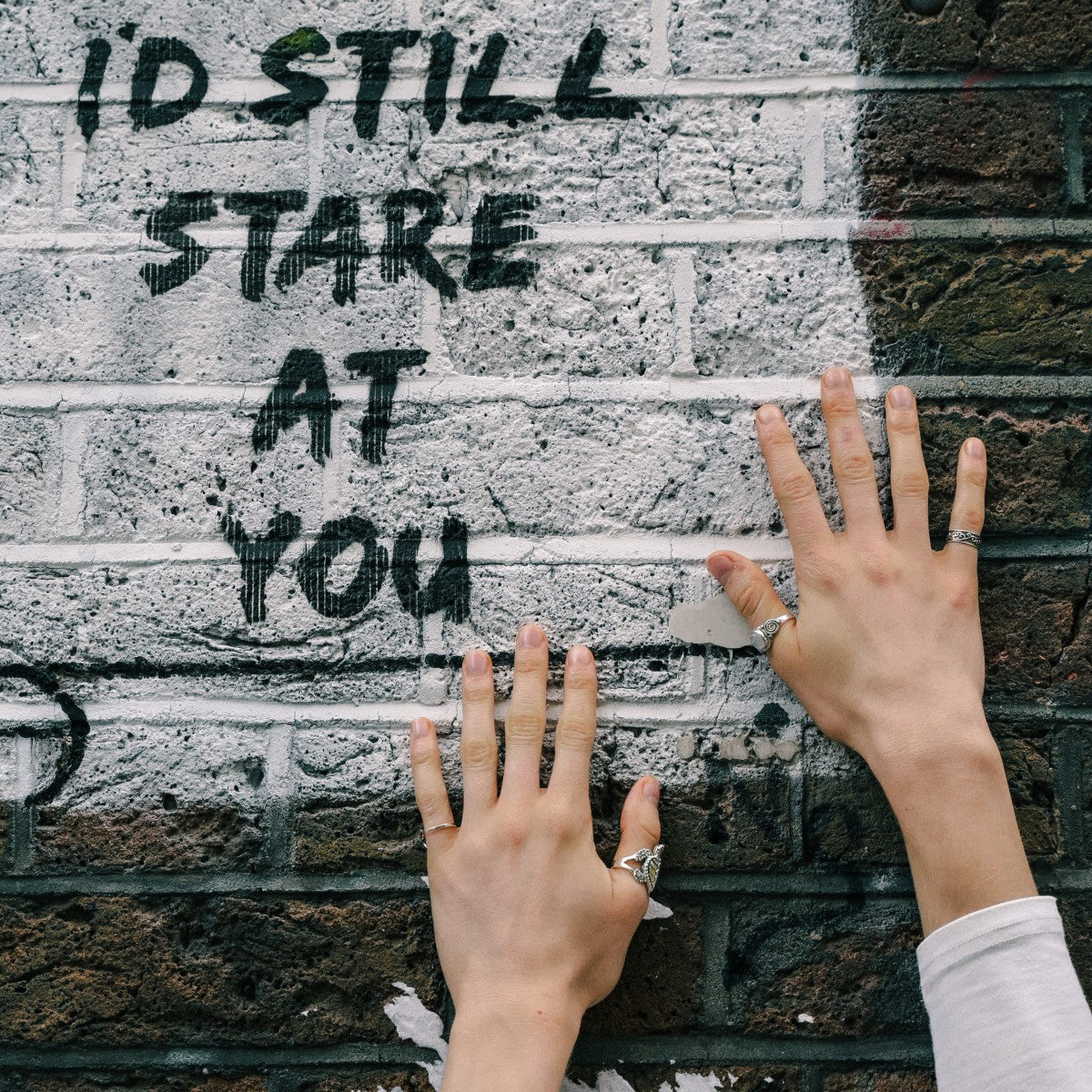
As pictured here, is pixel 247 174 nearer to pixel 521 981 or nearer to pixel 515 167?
pixel 515 167

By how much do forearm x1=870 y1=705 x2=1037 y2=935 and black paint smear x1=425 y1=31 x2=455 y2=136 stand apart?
2.51ft

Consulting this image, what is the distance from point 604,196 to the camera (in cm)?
85

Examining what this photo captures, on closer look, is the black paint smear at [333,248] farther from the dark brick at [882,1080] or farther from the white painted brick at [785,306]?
the dark brick at [882,1080]

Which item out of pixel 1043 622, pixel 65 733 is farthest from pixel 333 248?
pixel 1043 622

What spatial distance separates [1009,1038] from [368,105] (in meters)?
1.02

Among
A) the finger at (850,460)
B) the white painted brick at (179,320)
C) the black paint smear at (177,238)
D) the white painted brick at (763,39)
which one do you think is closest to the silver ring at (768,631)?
the finger at (850,460)

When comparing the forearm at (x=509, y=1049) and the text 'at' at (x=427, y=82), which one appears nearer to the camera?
the forearm at (x=509, y=1049)

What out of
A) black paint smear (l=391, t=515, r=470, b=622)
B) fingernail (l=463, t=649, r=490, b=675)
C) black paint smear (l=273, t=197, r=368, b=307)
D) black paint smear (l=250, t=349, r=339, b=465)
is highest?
black paint smear (l=273, t=197, r=368, b=307)

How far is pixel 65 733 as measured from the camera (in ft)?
2.78

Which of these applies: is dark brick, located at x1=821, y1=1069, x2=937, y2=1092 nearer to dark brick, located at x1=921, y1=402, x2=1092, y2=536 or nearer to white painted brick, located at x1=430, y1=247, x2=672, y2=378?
dark brick, located at x1=921, y1=402, x2=1092, y2=536

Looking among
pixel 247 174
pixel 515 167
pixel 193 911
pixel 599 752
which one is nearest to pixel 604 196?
pixel 515 167

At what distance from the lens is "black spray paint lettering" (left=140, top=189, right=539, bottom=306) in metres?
0.85

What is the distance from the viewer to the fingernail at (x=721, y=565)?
2.68ft

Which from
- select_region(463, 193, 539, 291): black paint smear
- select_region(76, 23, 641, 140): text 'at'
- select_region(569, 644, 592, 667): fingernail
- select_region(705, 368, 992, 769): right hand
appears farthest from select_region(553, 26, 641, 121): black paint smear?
select_region(569, 644, 592, 667): fingernail
